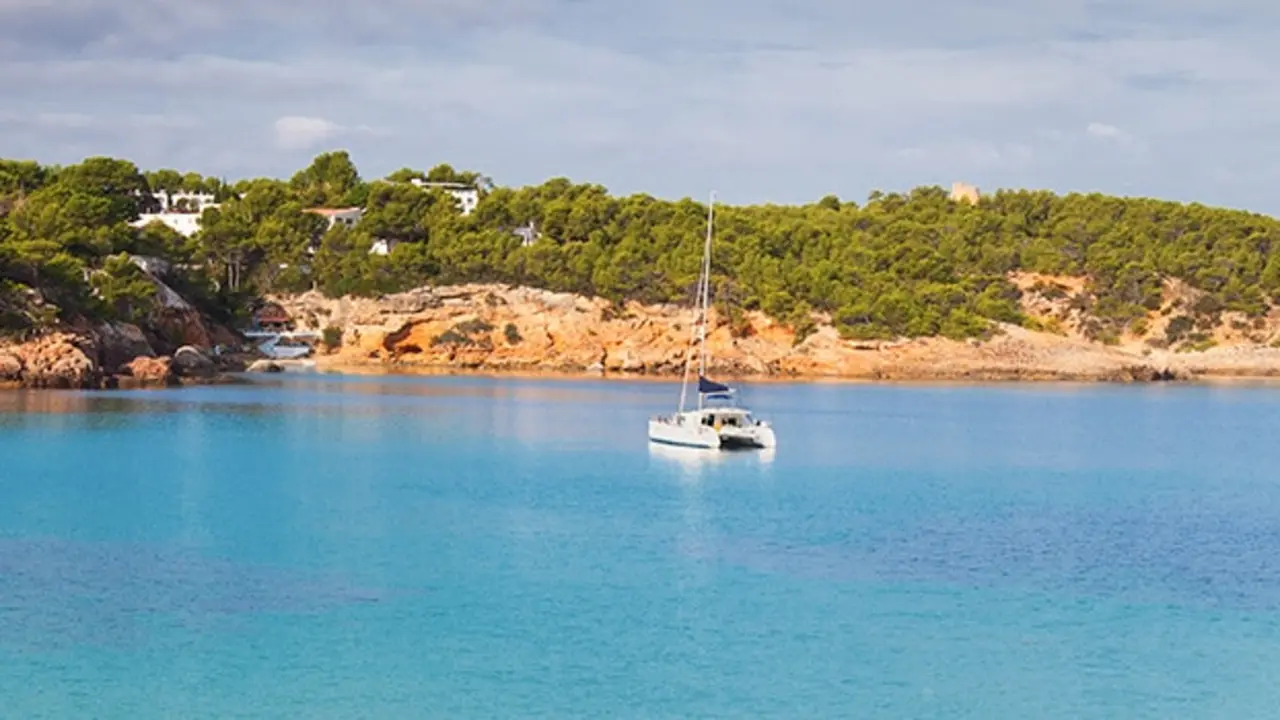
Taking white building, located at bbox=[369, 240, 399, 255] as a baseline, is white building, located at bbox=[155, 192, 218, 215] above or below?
above

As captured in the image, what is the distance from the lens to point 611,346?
68188 millimetres

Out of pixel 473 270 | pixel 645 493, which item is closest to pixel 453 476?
pixel 645 493

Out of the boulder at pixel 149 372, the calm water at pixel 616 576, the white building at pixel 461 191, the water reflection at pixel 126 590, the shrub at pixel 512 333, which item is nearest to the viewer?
the calm water at pixel 616 576

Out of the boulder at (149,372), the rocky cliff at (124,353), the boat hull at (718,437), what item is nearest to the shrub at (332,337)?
the rocky cliff at (124,353)

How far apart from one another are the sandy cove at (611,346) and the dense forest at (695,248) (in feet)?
2.71

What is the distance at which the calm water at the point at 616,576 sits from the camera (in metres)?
13.6

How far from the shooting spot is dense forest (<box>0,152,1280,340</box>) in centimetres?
6688

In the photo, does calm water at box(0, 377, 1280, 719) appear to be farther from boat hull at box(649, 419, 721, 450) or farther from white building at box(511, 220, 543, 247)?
white building at box(511, 220, 543, 247)

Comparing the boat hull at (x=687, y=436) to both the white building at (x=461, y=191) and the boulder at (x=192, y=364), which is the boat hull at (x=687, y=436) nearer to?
the boulder at (x=192, y=364)

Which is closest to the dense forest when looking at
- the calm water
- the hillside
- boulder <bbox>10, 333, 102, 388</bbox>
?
the hillside

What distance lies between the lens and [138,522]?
21.8 meters

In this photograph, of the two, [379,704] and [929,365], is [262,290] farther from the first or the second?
[379,704]

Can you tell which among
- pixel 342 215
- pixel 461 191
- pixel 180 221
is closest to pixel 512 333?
pixel 342 215

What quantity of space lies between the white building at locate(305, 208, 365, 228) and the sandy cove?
4826 millimetres
